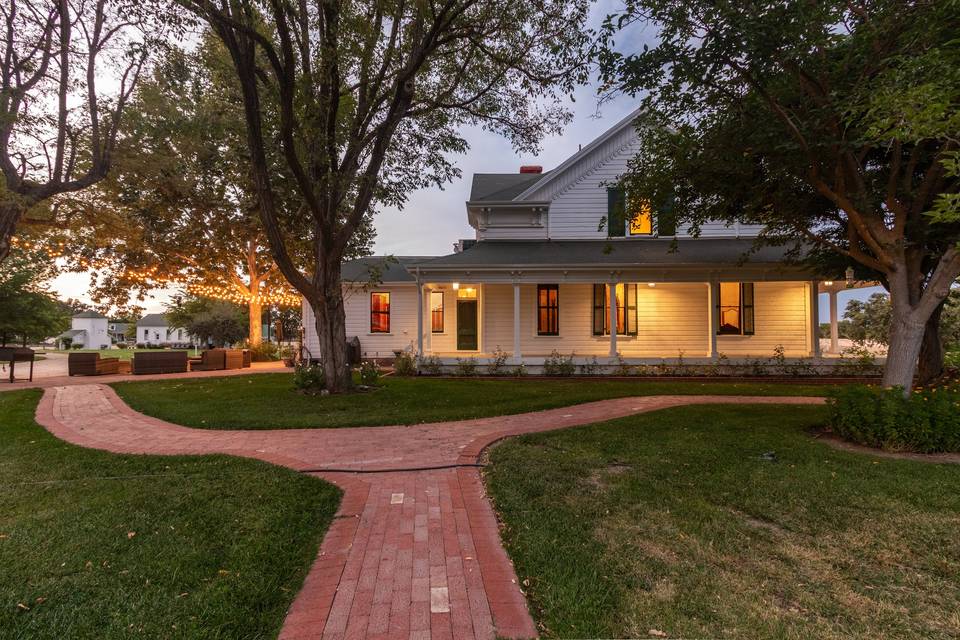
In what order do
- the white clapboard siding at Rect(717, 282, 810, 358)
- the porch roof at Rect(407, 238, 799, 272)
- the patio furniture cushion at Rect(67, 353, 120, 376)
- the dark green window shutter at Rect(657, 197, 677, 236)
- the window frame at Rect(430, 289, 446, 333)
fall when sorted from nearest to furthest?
the dark green window shutter at Rect(657, 197, 677, 236), the porch roof at Rect(407, 238, 799, 272), the white clapboard siding at Rect(717, 282, 810, 358), the patio furniture cushion at Rect(67, 353, 120, 376), the window frame at Rect(430, 289, 446, 333)

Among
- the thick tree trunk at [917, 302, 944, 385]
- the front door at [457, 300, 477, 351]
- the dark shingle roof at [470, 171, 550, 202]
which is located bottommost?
the thick tree trunk at [917, 302, 944, 385]

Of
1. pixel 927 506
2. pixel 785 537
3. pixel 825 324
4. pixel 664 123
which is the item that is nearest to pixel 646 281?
pixel 664 123

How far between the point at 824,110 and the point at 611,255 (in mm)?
7689

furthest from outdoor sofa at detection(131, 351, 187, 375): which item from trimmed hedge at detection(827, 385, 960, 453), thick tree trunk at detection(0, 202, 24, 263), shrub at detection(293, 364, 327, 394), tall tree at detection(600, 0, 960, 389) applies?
trimmed hedge at detection(827, 385, 960, 453)

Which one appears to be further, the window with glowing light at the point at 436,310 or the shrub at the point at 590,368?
the window with glowing light at the point at 436,310

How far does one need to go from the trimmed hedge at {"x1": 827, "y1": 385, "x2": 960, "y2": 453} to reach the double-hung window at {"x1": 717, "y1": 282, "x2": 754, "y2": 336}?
8336 mm

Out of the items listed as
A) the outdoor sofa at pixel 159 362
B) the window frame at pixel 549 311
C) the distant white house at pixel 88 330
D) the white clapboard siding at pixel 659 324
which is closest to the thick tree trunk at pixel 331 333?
the white clapboard siding at pixel 659 324

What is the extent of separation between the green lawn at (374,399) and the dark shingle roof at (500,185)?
6.89 meters

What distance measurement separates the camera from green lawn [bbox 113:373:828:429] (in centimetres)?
713

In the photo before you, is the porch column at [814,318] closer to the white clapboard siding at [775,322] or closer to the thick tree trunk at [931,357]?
the white clapboard siding at [775,322]

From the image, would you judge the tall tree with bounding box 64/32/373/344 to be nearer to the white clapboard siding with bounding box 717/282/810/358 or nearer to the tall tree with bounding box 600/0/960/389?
the tall tree with bounding box 600/0/960/389

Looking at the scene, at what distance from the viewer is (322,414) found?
7531mm

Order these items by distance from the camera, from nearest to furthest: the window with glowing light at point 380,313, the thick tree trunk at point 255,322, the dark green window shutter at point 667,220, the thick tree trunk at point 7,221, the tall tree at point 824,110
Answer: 1. the tall tree at point 824,110
2. the dark green window shutter at point 667,220
3. the thick tree trunk at point 7,221
4. the window with glowing light at point 380,313
5. the thick tree trunk at point 255,322

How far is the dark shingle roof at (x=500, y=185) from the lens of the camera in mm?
15070
